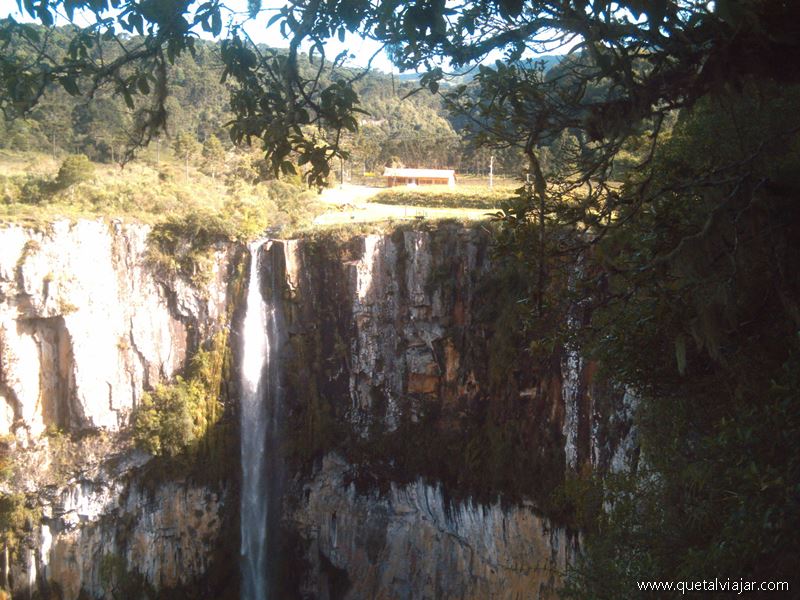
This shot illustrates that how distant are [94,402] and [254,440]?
9.85 feet

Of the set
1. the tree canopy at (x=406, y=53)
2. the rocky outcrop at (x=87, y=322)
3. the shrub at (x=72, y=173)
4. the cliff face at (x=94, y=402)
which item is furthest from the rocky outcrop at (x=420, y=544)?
the tree canopy at (x=406, y=53)

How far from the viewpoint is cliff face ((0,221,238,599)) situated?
1180 centimetres

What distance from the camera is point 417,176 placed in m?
19.5

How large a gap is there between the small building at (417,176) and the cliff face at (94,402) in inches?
303

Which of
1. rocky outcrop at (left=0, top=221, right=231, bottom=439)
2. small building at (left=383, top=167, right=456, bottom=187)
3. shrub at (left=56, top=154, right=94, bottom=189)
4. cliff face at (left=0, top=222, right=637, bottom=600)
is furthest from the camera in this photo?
small building at (left=383, top=167, right=456, bottom=187)

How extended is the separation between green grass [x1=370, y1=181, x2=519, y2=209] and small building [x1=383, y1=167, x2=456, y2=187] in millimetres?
1084

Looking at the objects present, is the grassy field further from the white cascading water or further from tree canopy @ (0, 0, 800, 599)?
tree canopy @ (0, 0, 800, 599)

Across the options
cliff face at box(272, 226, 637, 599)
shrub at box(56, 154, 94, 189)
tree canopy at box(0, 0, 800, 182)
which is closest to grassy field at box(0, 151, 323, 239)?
shrub at box(56, 154, 94, 189)

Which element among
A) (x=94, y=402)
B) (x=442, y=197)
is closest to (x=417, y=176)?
(x=442, y=197)

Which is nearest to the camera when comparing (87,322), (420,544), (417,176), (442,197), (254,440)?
(420,544)

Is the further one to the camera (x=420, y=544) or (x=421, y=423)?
(x=421, y=423)

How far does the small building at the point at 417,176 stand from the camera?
774 inches

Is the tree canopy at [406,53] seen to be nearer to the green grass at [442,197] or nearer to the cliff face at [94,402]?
the cliff face at [94,402]

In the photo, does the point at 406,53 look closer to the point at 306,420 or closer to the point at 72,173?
the point at 306,420
